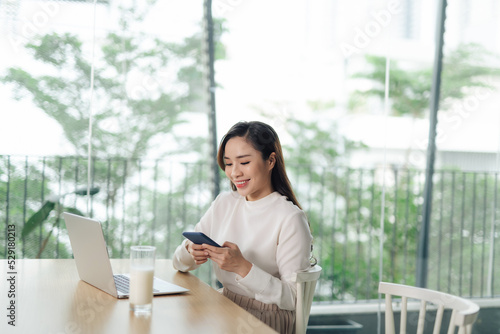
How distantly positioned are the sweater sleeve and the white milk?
0.32 m

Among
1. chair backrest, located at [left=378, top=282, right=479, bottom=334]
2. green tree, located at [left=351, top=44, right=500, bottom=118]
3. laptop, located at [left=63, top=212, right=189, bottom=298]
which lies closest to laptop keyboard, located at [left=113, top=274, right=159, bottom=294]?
laptop, located at [left=63, top=212, right=189, bottom=298]

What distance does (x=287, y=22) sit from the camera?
3.00 meters

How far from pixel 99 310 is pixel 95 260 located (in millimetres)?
197

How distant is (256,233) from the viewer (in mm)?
1708

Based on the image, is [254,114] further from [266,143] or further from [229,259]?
[229,259]

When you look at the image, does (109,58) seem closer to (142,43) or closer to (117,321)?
(142,43)

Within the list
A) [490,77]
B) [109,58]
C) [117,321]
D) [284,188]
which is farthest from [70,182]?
[490,77]

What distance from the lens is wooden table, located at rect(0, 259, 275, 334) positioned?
112 cm

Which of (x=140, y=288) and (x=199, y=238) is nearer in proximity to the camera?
(x=140, y=288)

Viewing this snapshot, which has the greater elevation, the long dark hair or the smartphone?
the long dark hair

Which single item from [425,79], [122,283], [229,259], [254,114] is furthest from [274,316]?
[425,79]

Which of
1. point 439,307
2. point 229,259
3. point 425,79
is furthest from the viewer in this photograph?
point 425,79

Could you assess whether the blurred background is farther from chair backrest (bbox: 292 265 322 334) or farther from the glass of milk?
the glass of milk

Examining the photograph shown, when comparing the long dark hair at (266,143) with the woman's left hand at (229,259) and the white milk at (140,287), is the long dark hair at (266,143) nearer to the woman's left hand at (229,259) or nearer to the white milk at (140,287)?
the woman's left hand at (229,259)
